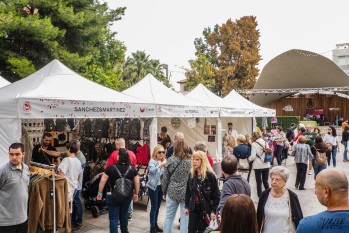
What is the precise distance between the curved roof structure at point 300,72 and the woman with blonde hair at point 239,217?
33.7 metres

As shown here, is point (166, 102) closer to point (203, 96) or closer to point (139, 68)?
point (203, 96)

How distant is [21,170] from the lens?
3922 mm

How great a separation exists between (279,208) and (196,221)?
126 cm

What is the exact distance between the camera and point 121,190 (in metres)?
4.55

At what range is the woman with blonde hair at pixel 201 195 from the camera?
4062 millimetres

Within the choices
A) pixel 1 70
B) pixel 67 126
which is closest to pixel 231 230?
pixel 67 126

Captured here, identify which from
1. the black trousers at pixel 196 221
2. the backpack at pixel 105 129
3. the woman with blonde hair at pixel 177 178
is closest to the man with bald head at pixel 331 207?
the black trousers at pixel 196 221

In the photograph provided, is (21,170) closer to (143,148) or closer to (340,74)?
(143,148)

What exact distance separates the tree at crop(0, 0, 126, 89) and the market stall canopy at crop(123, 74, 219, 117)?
689 centimetres

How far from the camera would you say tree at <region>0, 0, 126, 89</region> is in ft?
45.7

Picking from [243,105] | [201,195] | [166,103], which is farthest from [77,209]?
[243,105]

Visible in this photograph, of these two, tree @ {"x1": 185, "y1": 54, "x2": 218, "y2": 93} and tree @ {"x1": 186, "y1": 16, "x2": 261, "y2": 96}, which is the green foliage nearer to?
tree @ {"x1": 185, "y1": 54, "x2": 218, "y2": 93}

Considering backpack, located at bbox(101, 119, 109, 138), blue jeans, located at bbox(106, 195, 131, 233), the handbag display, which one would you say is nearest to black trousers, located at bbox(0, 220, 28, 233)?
blue jeans, located at bbox(106, 195, 131, 233)

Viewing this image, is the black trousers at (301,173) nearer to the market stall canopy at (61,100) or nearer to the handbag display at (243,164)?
the handbag display at (243,164)
